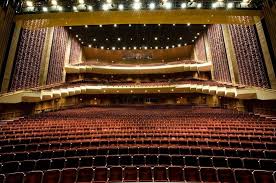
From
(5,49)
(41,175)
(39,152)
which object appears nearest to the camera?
(41,175)

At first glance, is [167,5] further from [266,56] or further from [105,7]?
[266,56]

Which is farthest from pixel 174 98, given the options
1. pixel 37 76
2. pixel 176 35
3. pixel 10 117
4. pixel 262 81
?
pixel 10 117

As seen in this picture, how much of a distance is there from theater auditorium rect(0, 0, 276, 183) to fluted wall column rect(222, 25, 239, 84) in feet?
0.18

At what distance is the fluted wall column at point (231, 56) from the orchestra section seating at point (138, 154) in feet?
17.2

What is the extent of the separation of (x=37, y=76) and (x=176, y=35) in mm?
10107

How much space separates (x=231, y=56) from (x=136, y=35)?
7332 millimetres

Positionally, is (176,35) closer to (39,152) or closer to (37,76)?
(37,76)

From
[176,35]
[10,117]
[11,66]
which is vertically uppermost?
[176,35]

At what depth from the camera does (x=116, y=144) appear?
4.18 metres

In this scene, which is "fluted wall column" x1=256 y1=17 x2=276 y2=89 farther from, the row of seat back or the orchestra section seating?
the row of seat back

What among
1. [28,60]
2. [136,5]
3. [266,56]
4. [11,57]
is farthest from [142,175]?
[28,60]

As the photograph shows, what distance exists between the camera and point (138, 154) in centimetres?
345

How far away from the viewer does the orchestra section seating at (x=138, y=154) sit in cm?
260

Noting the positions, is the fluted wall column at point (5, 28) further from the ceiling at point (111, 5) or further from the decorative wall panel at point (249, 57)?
the decorative wall panel at point (249, 57)
